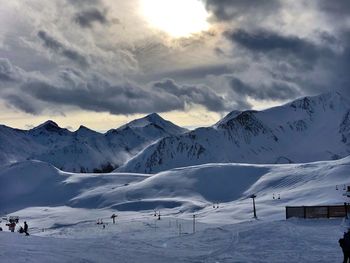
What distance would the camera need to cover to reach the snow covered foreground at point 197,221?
3466 centimetres

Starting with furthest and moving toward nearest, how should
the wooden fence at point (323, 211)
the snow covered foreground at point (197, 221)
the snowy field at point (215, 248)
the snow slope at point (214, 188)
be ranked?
the snow slope at point (214, 188), the wooden fence at point (323, 211), the snow covered foreground at point (197, 221), the snowy field at point (215, 248)

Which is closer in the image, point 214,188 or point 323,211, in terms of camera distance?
point 323,211

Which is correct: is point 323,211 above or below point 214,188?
below

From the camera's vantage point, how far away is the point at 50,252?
32.9m

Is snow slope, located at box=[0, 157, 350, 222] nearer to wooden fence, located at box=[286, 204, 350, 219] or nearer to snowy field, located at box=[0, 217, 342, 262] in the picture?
wooden fence, located at box=[286, 204, 350, 219]

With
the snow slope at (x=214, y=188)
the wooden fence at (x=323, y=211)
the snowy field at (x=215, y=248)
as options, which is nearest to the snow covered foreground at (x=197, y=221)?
the snowy field at (x=215, y=248)

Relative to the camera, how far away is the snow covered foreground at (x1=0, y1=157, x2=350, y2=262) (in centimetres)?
3466

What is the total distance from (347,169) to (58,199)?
96711 millimetres

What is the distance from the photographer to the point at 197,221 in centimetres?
8806

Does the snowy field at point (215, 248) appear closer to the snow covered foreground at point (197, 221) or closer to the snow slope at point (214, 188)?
the snow covered foreground at point (197, 221)

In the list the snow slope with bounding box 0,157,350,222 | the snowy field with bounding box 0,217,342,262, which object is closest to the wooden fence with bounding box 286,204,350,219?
the snowy field with bounding box 0,217,342,262

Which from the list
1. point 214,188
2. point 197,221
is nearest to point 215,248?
point 197,221

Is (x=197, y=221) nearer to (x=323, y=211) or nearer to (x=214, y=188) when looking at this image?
(x=323, y=211)

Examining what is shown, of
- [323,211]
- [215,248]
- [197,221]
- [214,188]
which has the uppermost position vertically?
[214,188]
